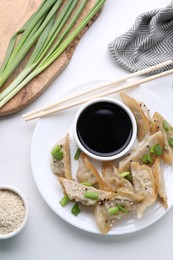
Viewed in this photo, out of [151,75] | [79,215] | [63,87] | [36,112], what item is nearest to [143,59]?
[151,75]

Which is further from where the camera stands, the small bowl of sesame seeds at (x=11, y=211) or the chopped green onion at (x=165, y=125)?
the chopped green onion at (x=165, y=125)

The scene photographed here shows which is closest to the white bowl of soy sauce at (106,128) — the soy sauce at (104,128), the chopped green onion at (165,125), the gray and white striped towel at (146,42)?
the soy sauce at (104,128)

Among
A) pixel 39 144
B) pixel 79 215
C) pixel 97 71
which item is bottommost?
pixel 79 215

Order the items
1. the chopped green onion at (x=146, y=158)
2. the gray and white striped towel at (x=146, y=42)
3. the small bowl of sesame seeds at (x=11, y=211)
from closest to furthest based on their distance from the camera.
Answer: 1. the small bowl of sesame seeds at (x=11, y=211)
2. the chopped green onion at (x=146, y=158)
3. the gray and white striped towel at (x=146, y=42)

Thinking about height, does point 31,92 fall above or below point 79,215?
above

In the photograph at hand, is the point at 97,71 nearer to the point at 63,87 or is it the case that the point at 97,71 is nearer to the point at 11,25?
the point at 63,87

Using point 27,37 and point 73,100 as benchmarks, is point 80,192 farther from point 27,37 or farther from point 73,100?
point 27,37

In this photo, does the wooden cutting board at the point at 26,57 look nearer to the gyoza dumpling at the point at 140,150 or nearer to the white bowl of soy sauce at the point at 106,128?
the white bowl of soy sauce at the point at 106,128
